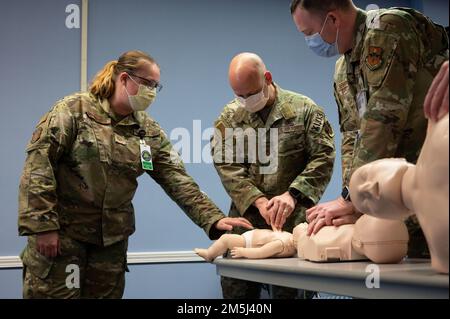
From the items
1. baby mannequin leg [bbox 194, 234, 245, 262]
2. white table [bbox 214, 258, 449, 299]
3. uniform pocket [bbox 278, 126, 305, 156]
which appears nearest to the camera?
white table [bbox 214, 258, 449, 299]

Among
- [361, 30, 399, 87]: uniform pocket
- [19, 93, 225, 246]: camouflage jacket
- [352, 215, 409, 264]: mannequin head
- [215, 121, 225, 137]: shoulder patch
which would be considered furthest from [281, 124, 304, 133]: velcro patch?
[352, 215, 409, 264]: mannequin head

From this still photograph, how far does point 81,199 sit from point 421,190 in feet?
5.79

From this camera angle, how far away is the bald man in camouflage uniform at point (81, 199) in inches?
92.2

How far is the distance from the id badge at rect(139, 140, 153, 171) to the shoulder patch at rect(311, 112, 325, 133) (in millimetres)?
837

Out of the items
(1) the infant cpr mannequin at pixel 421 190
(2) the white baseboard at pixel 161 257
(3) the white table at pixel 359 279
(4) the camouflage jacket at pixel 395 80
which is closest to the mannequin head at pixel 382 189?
(1) the infant cpr mannequin at pixel 421 190

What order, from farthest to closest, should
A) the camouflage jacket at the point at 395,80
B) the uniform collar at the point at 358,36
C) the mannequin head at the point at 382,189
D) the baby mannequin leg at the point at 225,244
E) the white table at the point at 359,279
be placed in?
the baby mannequin leg at the point at 225,244 → the uniform collar at the point at 358,36 → the camouflage jacket at the point at 395,80 → the mannequin head at the point at 382,189 → the white table at the point at 359,279

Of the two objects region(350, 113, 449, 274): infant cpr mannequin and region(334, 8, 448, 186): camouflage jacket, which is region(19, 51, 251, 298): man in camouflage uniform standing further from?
region(350, 113, 449, 274): infant cpr mannequin

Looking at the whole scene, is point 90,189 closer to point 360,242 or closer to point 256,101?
point 256,101

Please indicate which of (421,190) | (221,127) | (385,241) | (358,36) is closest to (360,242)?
(385,241)

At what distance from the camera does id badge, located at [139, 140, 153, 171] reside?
8.71 feet

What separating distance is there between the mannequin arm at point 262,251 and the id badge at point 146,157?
78cm

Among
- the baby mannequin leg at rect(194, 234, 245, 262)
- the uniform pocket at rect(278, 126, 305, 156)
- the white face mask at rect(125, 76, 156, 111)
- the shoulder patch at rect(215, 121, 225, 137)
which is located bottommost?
the baby mannequin leg at rect(194, 234, 245, 262)

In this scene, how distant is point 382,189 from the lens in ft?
3.80

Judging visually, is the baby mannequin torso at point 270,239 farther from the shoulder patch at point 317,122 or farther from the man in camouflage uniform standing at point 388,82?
the shoulder patch at point 317,122
